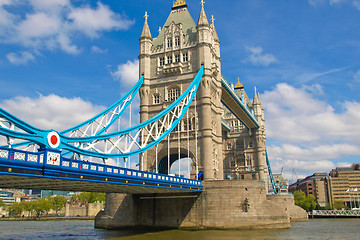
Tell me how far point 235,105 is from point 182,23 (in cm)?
2063

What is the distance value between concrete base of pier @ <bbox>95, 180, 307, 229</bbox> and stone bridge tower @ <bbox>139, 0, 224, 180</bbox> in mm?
4963

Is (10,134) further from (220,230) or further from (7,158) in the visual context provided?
(220,230)

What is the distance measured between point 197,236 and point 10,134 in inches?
755

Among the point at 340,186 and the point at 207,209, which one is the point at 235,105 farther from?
the point at 340,186

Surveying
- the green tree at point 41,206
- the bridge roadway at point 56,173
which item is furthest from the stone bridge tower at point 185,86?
the green tree at point 41,206

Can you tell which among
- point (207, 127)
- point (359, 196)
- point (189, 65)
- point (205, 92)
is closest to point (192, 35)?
point (189, 65)

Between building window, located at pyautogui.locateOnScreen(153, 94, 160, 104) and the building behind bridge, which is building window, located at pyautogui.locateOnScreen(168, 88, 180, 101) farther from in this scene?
the building behind bridge

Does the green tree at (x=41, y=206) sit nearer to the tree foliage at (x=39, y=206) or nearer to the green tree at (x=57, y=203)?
the tree foliage at (x=39, y=206)

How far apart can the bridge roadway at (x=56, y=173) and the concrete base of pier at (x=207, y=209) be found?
27.1 ft

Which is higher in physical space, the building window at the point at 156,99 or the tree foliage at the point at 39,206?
the building window at the point at 156,99

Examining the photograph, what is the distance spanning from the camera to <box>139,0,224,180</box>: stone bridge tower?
1809 inches

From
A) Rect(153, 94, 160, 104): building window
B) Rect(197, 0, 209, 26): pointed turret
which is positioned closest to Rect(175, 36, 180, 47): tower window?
Rect(197, 0, 209, 26): pointed turret

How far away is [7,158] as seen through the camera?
19.3 m

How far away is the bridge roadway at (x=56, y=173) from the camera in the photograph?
19844 millimetres
